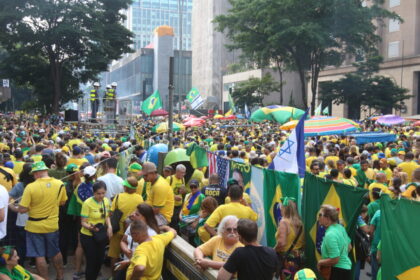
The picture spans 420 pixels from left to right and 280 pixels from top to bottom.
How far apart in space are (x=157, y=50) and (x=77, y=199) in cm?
8843

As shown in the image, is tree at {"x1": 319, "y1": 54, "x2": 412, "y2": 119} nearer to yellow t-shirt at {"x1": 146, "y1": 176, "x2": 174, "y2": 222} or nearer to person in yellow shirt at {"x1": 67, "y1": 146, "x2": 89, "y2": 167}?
person in yellow shirt at {"x1": 67, "y1": 146, "x2": 89, "y2": 167}

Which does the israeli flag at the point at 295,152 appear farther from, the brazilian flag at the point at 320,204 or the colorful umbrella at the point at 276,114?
the colorful umbrella at the point at 276,114

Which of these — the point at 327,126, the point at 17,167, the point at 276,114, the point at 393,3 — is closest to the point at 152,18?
the point at 393,3

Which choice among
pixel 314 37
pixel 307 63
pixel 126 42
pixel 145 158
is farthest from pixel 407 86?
pixel 145 158

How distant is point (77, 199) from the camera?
709cm

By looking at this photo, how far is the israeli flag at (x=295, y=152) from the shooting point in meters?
7.51

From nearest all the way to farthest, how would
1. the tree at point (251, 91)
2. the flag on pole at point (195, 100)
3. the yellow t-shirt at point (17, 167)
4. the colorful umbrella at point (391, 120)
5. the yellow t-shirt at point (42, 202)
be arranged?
1. the yellow t-shirt at point (42, 202)
2. the yellow t-shirt at point (17, 167)
3. the colorful umbrella at point (391, 120)
4. the flag on pole at point (195, 100)
5. the tree at point (251, 91)

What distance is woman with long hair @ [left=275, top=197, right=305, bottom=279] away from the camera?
5.82 m

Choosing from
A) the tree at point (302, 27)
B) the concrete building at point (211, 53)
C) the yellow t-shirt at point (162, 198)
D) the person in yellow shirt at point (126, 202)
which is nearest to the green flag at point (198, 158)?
→ the yellow t-shirt at point (162, 198)

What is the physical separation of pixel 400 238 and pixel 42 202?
14.6 feet

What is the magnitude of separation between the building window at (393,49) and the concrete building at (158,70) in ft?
129

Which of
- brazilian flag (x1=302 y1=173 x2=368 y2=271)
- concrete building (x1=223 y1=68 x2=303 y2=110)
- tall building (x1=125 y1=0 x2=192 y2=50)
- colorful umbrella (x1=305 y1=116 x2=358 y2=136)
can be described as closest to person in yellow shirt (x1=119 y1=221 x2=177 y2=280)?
brazilian flag (x1=302 y1=173 x2=368 y2=271)


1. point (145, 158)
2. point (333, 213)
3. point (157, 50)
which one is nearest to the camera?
point (333, 213)

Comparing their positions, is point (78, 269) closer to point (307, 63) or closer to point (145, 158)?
point (145, 158)
